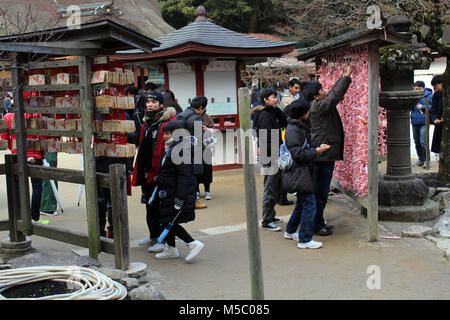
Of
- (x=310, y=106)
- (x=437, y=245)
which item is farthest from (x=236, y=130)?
(x=437, y=245)

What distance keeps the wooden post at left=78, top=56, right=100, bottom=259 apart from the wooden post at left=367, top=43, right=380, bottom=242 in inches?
126

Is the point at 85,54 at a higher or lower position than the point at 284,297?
higher

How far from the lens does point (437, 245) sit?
5.93m

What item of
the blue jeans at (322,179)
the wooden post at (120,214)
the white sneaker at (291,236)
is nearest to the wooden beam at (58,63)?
the wooden post at (120,214)

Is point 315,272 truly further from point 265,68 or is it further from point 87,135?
point 265,68

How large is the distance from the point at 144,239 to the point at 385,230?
10.2 feet

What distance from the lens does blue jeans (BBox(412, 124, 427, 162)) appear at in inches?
445

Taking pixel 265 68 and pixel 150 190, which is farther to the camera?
pixel 265 68

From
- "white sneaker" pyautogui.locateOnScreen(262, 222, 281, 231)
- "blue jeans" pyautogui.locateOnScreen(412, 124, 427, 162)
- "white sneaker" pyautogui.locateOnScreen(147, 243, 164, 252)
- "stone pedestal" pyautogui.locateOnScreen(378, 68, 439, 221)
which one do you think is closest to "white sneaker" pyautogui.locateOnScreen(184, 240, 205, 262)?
"white sneaker" pyautogui.locateOnScreen(147, 243, 164, 252)

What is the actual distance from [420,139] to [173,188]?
7749 mm

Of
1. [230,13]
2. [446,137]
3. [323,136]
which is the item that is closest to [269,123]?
[323,136]

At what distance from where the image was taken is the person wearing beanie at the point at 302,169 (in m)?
5.91
